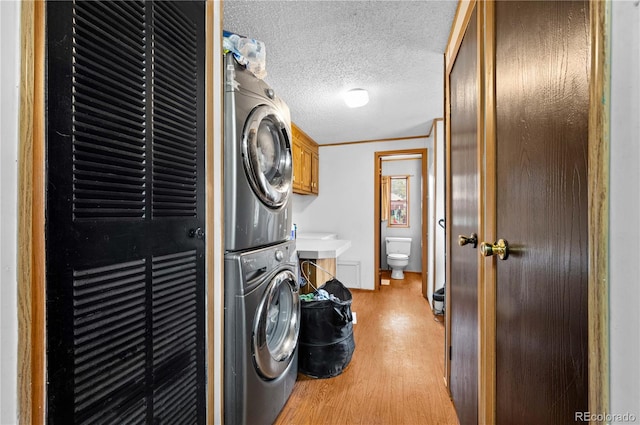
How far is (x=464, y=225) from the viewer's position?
1309 mm

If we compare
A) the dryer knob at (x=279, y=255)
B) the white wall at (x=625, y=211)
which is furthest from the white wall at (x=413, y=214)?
the white wall at (x=625, y=211)

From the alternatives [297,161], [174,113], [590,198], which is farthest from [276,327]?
[297,161]

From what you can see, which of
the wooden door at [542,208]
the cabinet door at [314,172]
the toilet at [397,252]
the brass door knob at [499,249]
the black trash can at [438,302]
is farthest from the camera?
the toilet at [397,252]

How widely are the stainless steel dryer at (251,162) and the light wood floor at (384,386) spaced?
102cm

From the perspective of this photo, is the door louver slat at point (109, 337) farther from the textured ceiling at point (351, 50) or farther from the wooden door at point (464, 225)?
the textured ceiling at point (351, 50)

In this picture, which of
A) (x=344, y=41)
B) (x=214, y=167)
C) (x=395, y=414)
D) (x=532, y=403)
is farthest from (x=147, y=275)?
(x=344, y=41)

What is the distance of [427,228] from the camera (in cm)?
371

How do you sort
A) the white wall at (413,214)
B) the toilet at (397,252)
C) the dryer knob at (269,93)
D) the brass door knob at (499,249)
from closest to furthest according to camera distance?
the brass door knob at (499,249) < the dryer knob at (269,93) < the toilet at (397,252) < the white wall at (413,214)

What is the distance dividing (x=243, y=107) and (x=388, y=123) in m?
2.42

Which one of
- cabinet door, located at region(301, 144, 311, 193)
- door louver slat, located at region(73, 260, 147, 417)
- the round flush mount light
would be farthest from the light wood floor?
the round flush mount light

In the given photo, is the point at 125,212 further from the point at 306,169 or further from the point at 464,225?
the point at 306,169

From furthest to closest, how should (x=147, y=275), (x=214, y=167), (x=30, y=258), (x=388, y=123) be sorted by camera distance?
(x=388, y=123)
(x=214, y=167)
(x=147, y=275)
(x=30, y=258)

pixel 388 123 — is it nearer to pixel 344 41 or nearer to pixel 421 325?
pixel 344 41

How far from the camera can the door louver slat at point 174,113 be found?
33.8 inches
